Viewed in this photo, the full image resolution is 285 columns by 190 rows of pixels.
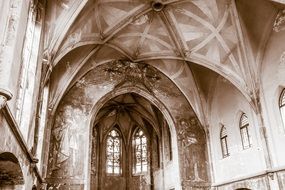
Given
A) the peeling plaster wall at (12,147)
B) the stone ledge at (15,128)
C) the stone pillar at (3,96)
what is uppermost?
the stone pillar at (3,96)

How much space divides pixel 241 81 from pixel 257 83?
76 cm

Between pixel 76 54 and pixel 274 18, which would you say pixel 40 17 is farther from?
pixel 274 18

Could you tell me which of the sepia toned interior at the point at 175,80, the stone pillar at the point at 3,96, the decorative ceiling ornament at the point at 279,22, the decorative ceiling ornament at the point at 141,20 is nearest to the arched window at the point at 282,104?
the sepia toned interior at the point at 175,80

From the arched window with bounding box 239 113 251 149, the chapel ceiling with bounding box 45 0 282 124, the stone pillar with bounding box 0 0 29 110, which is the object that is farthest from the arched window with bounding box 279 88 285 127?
the stone pillar with bounding box 0 0 29 110

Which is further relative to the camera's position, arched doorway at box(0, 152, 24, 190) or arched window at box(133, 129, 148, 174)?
arched window at box(133, 129, 148, 174)

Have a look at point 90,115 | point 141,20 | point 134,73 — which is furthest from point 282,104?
point 90,115

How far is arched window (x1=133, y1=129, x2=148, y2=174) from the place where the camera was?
2386 cm

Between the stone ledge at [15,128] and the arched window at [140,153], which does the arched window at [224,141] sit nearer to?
the arched window at [140,153]

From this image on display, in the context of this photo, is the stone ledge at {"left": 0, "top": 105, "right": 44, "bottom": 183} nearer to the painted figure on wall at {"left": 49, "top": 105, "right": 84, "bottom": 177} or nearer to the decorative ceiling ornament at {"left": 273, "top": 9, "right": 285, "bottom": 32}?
the painted figure on wall at {"left": 49, "top": 105, "right": 84, "bottom": 177}

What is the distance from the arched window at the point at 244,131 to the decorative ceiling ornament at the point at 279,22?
4399 millimetres

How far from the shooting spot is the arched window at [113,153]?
2390cm

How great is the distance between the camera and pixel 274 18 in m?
13.7

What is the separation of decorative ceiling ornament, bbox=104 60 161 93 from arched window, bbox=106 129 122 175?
839 cm

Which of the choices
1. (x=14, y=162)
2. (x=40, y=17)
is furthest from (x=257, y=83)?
(x=14, y=162)
